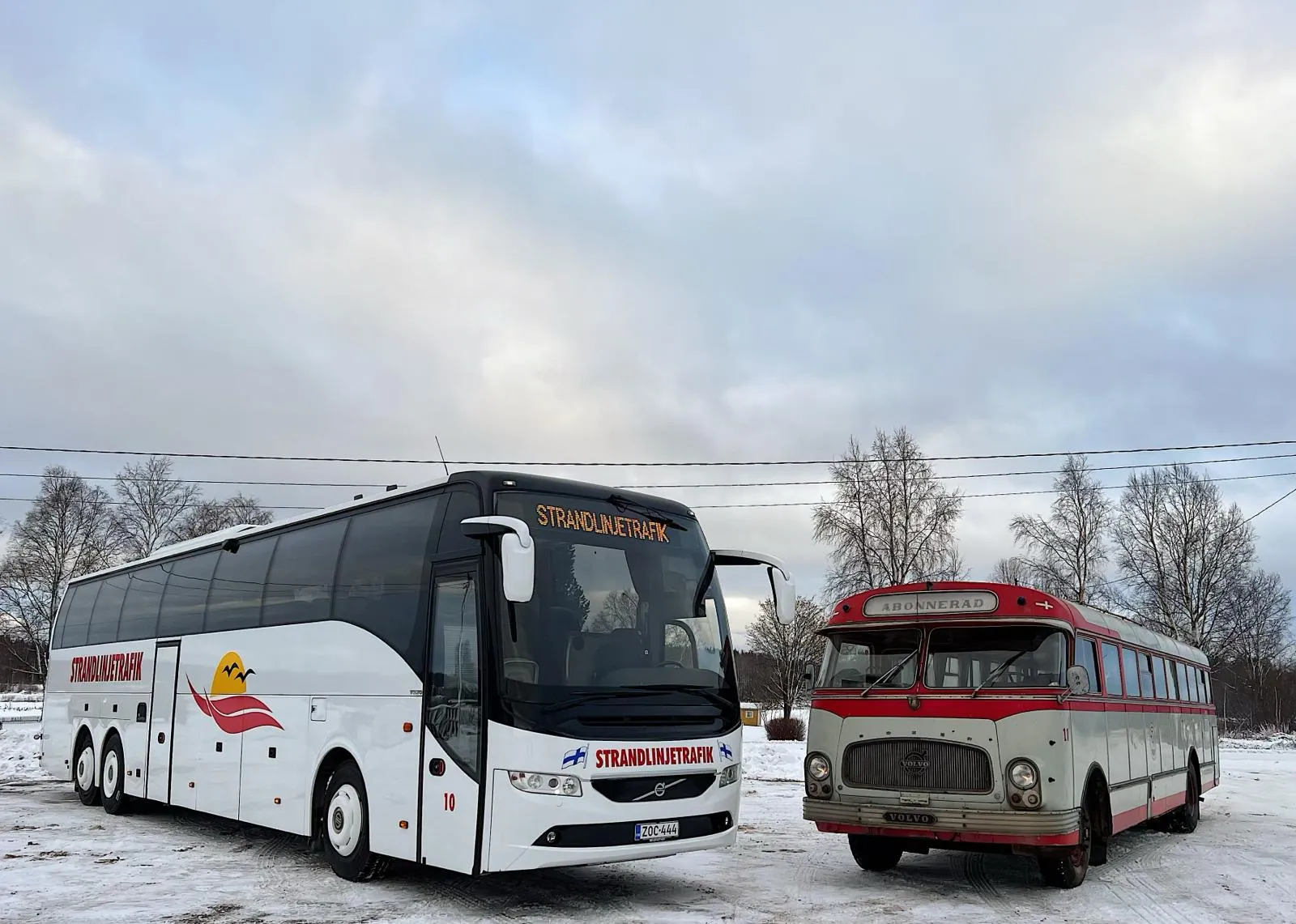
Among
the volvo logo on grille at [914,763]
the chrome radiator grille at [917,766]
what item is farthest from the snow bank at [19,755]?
the volvo logo on grille at [914,763]

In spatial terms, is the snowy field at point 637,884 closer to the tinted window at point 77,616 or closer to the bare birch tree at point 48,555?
the tinted window at point 77,616

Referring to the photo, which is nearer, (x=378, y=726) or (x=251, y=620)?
(x=378, y=726)

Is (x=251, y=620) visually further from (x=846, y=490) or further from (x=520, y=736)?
(x=846, y=490)

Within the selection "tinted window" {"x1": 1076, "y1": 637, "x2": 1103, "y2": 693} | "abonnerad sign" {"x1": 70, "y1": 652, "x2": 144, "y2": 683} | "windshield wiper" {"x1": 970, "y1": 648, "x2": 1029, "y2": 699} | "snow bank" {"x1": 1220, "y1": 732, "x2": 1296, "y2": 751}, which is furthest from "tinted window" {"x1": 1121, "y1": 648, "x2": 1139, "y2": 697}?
"snow bank" {"x1": 1220, "y1": 732, "x2": 1296, "y2": 751}

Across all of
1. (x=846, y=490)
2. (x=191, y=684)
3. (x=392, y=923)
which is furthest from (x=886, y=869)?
(x=846, y=490)

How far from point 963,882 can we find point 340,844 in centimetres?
602

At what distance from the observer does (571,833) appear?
324 inches

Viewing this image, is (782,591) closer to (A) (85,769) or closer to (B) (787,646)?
(A) (85,769)

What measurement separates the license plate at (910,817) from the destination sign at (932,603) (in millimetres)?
1881

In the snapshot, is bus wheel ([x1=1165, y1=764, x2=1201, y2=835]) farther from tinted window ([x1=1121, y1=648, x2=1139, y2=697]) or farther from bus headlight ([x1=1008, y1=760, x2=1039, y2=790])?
bus headlight ([x1=1008, y1=760, x2=1039, y2=790])

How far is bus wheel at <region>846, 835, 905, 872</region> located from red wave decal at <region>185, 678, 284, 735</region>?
612 centimetres

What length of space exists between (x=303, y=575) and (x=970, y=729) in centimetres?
699

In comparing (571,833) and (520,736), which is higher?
(520,736)

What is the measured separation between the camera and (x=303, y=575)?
37.4 ft
